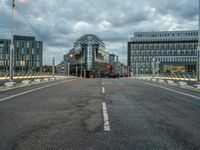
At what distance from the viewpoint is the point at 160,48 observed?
413 ft

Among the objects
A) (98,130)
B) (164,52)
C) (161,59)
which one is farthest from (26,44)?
(98,130)

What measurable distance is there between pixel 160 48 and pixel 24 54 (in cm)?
8772

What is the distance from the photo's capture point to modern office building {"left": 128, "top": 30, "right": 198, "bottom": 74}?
124 metres

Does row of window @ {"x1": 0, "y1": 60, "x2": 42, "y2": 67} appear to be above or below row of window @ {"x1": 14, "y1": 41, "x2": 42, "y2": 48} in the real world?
below

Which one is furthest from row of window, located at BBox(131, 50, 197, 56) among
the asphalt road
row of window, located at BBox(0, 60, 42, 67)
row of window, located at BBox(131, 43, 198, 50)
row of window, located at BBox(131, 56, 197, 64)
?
the asphalt road

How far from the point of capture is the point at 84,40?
378 ft

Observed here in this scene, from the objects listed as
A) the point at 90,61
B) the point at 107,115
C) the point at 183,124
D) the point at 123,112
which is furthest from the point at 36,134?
the point at 90,61

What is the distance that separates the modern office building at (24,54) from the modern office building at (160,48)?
64099 mm

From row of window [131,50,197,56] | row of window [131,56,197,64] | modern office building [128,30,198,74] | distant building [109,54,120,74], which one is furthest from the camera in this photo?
distant building [109,54,120,74]

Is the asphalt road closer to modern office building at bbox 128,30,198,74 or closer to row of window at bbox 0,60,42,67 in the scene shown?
row of window at bbox 0,60,42,67

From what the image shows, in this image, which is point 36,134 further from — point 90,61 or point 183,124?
point 90,61

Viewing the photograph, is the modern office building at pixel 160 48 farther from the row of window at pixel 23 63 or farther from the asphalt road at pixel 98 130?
the asphalt road at pixel 98 130

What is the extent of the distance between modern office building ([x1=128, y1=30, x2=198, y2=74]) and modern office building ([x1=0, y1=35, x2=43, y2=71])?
6410cm

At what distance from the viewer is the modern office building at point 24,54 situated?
Answer: 96812 millimetres
